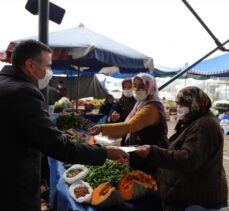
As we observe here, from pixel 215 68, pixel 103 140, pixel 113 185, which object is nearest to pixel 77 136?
pixel 103 140

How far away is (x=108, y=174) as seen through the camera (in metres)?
3.06

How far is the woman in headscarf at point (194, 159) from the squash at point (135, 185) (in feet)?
0.75

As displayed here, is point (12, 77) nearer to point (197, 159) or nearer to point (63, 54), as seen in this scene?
point (197, 159)

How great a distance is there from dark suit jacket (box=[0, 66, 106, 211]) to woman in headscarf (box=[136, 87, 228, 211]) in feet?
2.20

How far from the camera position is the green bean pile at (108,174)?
9.63 ft

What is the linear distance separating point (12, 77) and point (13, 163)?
1.75 ft

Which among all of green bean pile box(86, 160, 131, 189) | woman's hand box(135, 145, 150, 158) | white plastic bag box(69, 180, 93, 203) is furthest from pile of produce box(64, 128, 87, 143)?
woman's hand box(135, 145, 150, 158)

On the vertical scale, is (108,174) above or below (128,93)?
below

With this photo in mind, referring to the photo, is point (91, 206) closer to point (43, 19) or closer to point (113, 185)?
point (113, 185)

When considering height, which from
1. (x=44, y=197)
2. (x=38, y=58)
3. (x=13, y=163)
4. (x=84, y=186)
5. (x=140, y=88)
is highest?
(x=38, y=58)

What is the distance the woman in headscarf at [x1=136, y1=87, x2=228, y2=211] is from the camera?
2.28 meters

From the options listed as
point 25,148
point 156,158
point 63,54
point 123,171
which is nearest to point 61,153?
point 25,148

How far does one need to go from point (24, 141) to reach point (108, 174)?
4.28 ft

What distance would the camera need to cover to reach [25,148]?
1952mm
